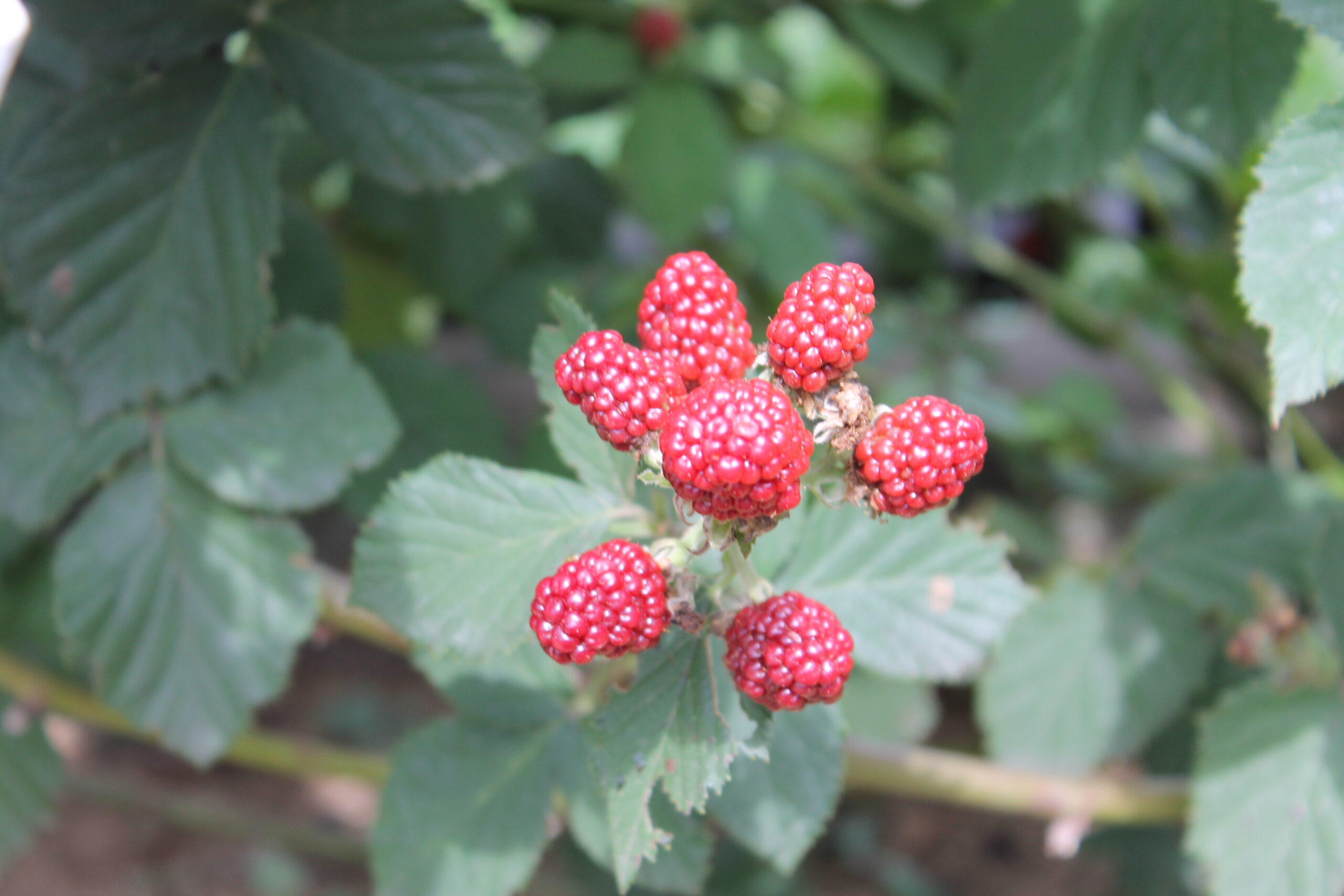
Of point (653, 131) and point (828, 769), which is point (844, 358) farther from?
point (653, 131)

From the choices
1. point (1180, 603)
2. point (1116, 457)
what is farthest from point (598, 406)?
point (1116, 457)

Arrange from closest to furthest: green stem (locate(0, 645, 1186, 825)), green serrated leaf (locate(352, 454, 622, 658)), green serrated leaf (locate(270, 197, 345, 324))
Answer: green serrated leaf (locate(352, 454, 622, 658)), green stem (locate(0, 645, 1186, 825)), green serrated leaf (locate(270, 197, 345, 324))

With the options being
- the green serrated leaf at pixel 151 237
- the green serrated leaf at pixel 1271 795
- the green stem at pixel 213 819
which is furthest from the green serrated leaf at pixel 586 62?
the green stem at pixel 213 819

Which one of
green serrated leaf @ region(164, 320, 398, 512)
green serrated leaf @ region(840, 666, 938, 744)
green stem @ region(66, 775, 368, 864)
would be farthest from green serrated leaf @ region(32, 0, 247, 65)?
green stem @ region(66, 775, 368, 864)

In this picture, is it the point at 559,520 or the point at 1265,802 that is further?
the point at 1265,802

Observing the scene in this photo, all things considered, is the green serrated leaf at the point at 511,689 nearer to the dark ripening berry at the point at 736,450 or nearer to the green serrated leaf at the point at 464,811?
the green serrated leaf at the point at 464,811

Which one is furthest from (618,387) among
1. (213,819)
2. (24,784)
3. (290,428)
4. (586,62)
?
(213,819)

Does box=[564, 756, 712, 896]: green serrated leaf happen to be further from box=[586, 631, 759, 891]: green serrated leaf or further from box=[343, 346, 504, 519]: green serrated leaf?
box=[343, 346, 504, 519]: green serrated leaf
